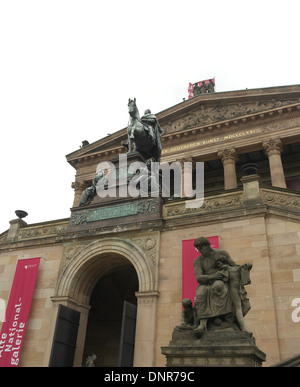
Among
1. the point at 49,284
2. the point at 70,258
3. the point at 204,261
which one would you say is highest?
the point at 70,258

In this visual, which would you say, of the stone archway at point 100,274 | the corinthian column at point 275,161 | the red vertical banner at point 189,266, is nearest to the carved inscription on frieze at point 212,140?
the corinthian column at point 275,161

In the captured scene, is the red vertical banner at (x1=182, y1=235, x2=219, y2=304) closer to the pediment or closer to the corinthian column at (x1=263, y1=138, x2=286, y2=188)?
the corinthian column at (x1=263, y1=138, x2=286, y2=188)

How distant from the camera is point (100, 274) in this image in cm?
1505

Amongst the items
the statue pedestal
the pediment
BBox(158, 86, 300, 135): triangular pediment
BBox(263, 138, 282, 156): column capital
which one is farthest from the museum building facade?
BBox(158, 86, 300, 135): triangular pediment

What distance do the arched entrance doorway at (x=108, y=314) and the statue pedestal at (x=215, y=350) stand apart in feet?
34.0

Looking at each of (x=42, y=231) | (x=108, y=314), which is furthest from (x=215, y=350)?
(x=108, y=314)

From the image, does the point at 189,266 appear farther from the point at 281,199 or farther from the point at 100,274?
the point at 100,274

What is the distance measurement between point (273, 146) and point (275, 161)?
1505 mm

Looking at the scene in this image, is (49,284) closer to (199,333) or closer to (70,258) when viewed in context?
(70,258)

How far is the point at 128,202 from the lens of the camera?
14.4 meters

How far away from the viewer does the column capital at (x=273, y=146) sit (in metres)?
27.5

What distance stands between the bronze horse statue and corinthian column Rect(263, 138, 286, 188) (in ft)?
40.5
